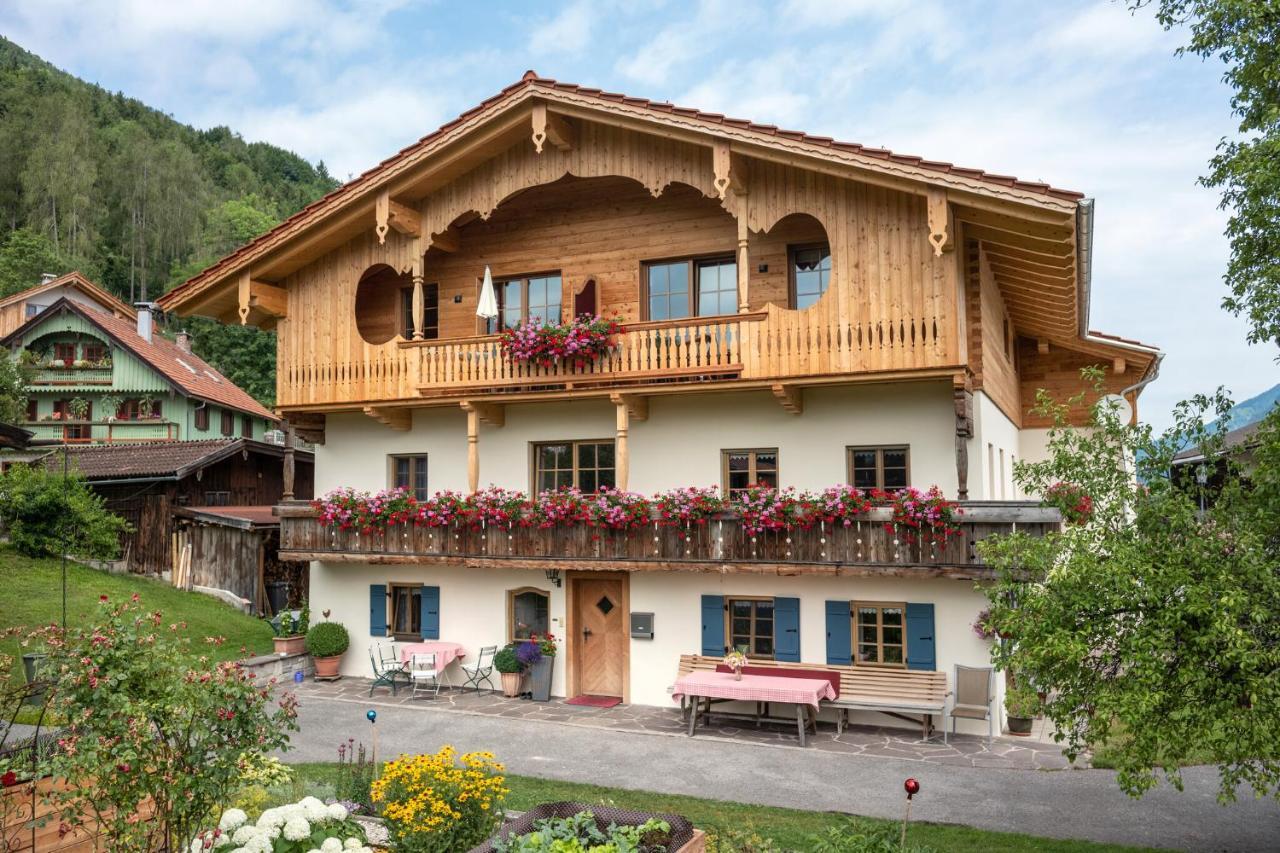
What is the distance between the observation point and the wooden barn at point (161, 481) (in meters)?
24.1

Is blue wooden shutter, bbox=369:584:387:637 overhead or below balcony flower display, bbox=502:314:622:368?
below

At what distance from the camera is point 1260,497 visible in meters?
6.63

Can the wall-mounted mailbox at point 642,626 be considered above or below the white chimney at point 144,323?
below

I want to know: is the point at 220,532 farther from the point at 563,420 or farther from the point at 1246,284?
the point at 1246,284

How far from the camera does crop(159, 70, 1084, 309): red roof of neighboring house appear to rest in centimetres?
1306

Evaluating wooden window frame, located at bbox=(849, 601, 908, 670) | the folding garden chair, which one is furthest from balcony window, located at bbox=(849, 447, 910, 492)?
the folding garden chair

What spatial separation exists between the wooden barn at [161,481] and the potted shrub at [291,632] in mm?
5142

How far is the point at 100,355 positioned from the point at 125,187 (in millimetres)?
38215

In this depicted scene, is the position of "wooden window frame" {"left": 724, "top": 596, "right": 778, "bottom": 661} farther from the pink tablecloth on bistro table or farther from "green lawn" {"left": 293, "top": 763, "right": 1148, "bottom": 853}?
the pink tablecloth on bistro table

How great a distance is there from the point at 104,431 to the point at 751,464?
28.9 meters

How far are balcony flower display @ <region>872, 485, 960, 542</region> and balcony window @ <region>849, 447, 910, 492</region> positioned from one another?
1.23 m

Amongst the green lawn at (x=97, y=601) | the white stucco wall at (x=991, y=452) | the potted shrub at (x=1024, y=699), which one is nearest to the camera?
the potted shrub at (x=1024, y=699)

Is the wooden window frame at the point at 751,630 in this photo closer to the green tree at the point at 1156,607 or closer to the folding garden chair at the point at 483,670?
the folding garden chair at the point at 483,670

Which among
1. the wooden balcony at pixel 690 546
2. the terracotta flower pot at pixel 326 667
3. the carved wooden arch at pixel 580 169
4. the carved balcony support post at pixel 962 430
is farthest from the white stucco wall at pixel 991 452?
the terracotta flower pot at pixel 326 667
